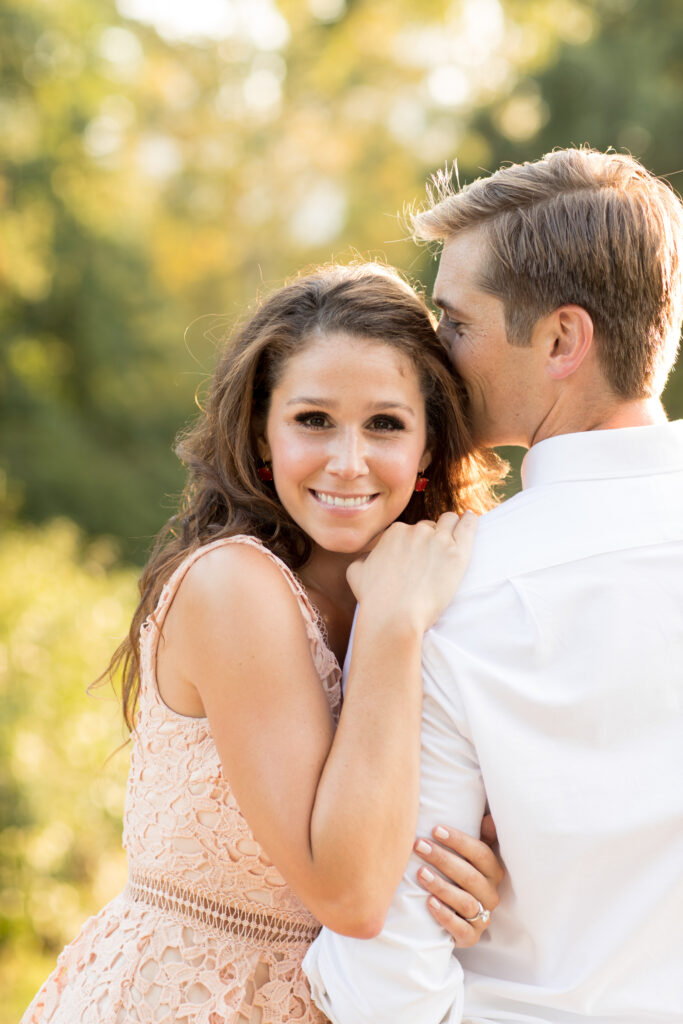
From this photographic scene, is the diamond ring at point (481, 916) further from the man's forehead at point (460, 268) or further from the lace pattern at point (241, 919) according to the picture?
the man's forehead at point (460, 268)

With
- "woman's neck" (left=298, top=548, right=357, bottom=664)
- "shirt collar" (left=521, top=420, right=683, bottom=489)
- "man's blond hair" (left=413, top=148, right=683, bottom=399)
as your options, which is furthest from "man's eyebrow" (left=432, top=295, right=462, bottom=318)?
"woman's neck" (left=298, top=548, right=357, bottom=664)

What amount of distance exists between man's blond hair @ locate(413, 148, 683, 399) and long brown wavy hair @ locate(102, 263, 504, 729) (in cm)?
24

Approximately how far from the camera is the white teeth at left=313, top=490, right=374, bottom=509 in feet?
7.73

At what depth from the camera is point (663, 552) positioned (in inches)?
76.5

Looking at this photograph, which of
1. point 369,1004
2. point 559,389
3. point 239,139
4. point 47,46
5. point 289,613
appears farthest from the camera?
point 239,139

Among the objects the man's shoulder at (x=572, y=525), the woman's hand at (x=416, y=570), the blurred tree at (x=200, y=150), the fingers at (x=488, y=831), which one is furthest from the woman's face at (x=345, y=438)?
the blurred tree at (x=200, y=150)

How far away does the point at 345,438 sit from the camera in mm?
2326

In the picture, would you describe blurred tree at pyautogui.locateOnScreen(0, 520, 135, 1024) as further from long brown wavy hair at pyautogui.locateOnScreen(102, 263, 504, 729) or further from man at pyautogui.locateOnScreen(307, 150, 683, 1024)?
man at pyautogui.locateOnScreen(307, 150, 683, 1024)

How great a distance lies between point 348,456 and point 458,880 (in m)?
0.86

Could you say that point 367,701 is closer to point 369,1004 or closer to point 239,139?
point 369,1004

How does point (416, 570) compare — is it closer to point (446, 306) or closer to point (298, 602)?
point (298, 602)

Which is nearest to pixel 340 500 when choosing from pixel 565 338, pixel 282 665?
pixel 282 665

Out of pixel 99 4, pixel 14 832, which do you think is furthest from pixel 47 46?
pixel 14 832

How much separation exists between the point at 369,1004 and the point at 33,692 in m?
5.08
